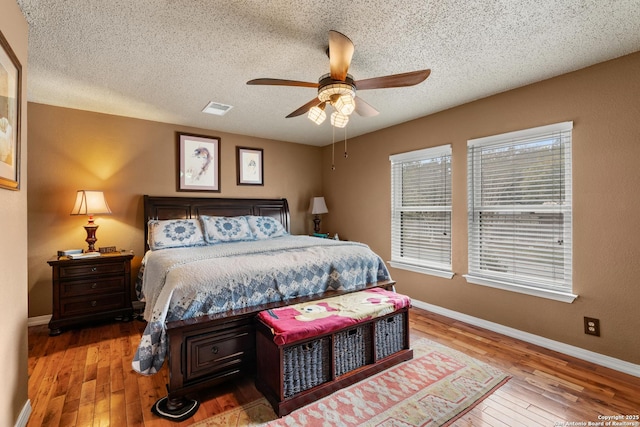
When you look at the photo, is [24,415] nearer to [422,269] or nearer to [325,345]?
[325,345]

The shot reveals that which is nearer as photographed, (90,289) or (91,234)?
(90,289)

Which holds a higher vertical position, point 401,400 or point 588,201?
point 588,201

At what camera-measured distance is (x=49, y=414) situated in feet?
5.99

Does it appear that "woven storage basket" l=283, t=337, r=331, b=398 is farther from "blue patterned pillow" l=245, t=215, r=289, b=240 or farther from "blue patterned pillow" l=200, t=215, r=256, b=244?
"blue patterned pillow" l=245, t=215, r=289, b=240

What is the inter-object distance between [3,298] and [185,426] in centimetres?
118

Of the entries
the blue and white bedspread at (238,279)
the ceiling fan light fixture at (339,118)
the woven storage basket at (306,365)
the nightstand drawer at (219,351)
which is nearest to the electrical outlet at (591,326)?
the blue and white bedspread at (238,279)

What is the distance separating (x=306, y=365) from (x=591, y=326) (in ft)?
8.03

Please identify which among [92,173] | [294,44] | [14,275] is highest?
[294,44]

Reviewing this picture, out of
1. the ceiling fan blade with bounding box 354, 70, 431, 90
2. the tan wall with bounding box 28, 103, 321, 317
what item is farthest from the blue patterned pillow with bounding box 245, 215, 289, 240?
the ceiling fan blade with bounding box 354, 70, 431, 90

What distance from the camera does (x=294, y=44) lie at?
7.02ft

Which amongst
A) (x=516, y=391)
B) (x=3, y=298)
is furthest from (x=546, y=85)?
(x=3, y=298)

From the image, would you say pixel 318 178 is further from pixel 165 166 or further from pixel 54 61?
pixel 54 61

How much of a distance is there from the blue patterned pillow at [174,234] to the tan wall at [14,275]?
1.48 metres

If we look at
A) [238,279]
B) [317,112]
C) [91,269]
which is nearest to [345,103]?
[317,112]
